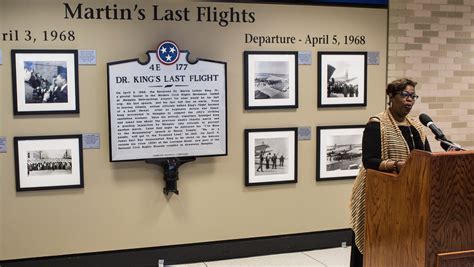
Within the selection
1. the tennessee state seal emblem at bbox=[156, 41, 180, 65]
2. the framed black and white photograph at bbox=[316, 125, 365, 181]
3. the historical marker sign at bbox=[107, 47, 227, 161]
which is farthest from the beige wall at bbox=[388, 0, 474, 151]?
the tennessee state seal emblem at bbox=[156, 41, 180, 65]

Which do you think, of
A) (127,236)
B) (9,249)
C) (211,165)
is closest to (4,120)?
(9,249)

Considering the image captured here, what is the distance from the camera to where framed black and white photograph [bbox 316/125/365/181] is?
505 centimetres

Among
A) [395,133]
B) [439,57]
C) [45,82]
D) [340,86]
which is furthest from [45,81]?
[439,57]

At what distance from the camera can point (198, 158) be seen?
4.70 m

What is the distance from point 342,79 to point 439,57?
109 centimetres

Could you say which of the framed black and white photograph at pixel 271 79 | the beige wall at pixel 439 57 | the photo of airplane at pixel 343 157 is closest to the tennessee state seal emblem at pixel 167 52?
the framed black and white photograph at pixel 271 79

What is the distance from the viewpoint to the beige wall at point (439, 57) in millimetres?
5195

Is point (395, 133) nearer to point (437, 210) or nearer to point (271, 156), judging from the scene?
point (437, 210)

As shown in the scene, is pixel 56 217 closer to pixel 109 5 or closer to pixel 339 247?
pixel 109 5

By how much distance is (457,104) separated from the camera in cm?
544

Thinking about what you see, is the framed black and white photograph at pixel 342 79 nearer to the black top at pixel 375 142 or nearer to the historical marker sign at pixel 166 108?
the historical marker sign at pixel 166 108

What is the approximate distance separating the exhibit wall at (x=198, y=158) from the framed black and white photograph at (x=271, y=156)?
66mm

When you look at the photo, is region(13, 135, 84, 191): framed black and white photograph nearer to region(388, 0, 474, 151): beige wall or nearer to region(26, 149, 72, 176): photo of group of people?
region(26, 149, 72, 176): photo of group of people

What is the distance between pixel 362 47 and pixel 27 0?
3026 millimetres
